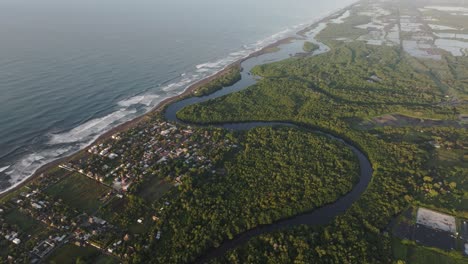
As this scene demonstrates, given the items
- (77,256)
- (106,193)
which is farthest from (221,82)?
(77,256)

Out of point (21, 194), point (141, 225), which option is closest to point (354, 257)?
point (141, 225)

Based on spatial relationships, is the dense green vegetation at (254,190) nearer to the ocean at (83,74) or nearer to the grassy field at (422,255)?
the grassy field at (422,255)

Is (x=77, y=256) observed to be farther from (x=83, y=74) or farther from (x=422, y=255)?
(x=83, y=74)

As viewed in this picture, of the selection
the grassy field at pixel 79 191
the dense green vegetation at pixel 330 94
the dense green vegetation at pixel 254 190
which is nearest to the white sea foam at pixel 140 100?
the dense green vegetation at pixel 330 94

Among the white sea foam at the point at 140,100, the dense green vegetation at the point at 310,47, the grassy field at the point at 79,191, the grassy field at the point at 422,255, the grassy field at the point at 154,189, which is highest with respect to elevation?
the white sea foam at the point at 140,100

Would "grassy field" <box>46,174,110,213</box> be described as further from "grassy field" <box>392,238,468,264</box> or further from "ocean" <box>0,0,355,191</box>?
"grassy field" <box>392,238,468,264</box>

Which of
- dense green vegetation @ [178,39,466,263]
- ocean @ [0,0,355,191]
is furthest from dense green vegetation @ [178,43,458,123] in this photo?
ocean @ [0,0,355,191]

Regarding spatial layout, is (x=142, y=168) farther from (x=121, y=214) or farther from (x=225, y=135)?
(x=225, y=135)
